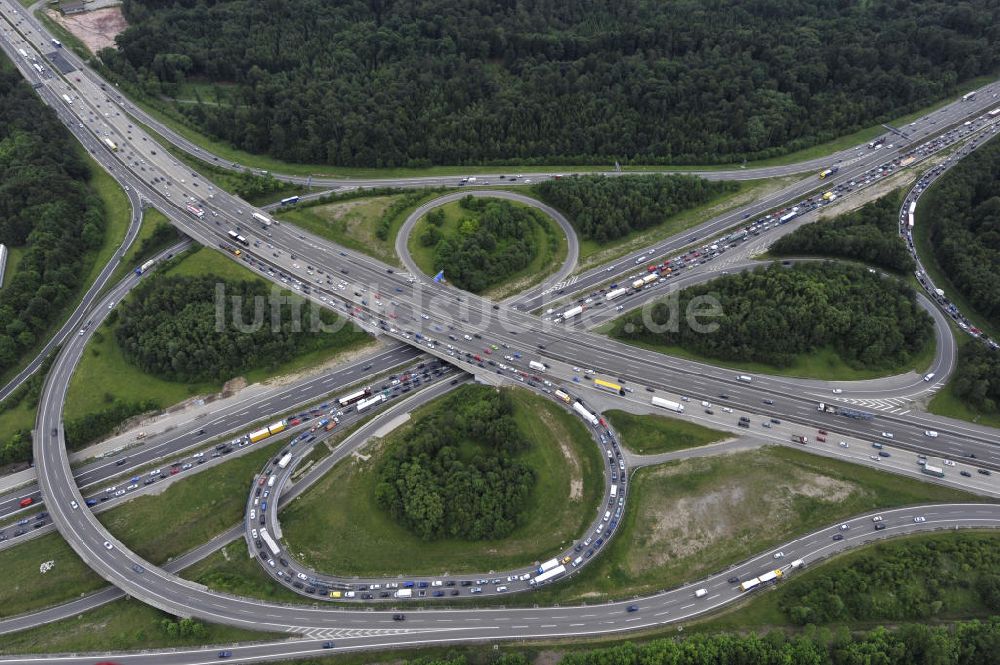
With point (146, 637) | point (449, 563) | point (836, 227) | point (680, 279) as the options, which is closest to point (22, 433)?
point (146, 637)


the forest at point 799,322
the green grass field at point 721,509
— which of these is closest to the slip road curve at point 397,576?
the green grass field at point 721,509

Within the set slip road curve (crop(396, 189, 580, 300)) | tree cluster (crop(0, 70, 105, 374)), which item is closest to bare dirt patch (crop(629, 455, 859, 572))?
slip road curve (crop(396, 189, 580, 300))

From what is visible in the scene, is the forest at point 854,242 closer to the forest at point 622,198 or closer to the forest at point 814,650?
the forest at point 622,198

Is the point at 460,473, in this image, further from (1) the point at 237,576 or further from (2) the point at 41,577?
(2) the point at 41,577

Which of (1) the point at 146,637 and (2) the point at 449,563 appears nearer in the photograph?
(1) the point at 146,637

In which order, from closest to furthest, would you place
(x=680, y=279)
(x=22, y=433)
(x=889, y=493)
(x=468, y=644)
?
(x=468, y=644) → (x=889, y=493) → (x=22, y=433) → (x=680, y=279)

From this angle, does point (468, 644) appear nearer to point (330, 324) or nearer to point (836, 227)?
point (330, 324)
